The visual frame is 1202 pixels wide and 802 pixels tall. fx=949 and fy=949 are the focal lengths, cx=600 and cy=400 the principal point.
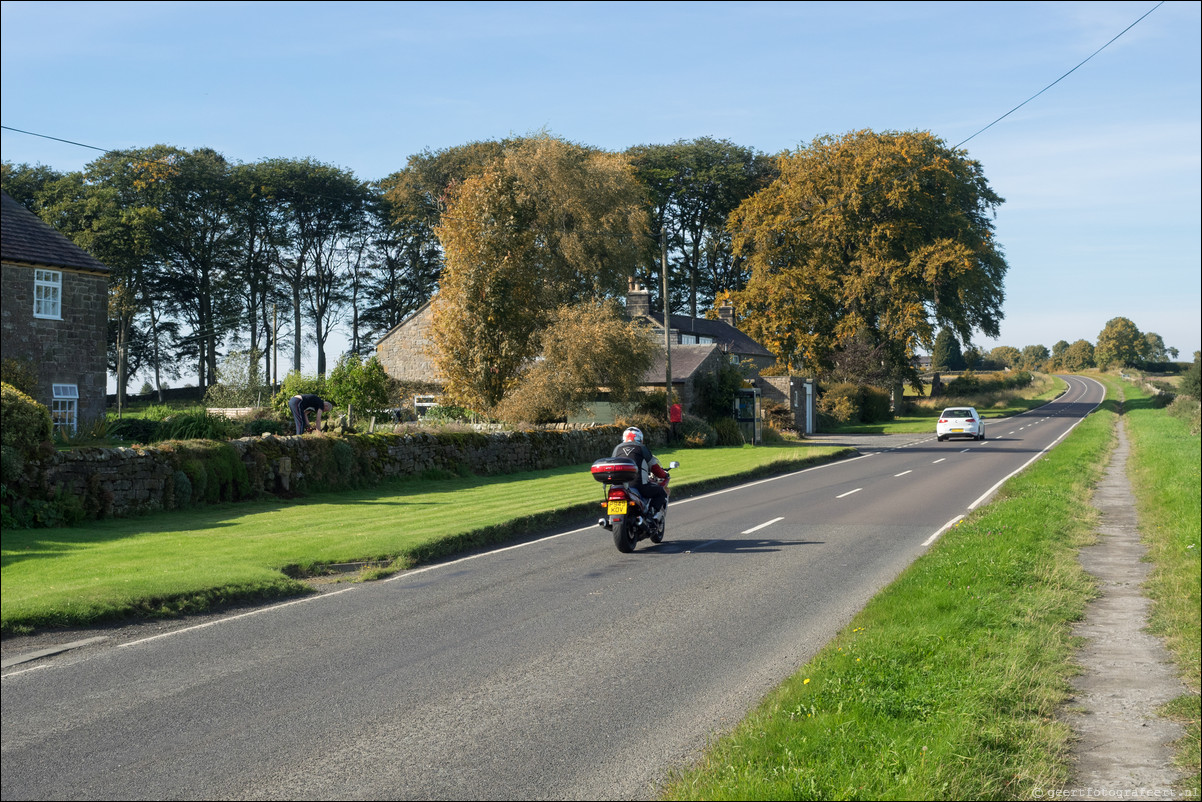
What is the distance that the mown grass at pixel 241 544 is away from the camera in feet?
28.5

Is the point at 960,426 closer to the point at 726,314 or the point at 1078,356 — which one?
the point at 726,314

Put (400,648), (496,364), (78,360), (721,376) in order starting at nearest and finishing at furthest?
(400,648) < (78,360) < (496,364) < (721,376)

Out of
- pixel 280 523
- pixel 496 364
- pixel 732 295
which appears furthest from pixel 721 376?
pixel 280 523

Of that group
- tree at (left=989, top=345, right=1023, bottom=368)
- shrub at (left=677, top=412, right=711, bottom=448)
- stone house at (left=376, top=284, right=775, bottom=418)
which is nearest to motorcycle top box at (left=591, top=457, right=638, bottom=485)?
stone house at (left=376, top=284, right=775, bottom=418)

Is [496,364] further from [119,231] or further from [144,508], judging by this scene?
[119,231]

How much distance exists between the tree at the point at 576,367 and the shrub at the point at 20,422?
20.1 m

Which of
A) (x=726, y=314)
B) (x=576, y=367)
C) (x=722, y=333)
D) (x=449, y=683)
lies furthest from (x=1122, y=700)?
(x=726, y=314)

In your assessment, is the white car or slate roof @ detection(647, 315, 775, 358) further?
slate roof @ detection(647, 315, 775, 358)

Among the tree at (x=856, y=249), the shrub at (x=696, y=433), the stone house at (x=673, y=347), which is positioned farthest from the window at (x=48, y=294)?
the tree at (x=856, y=249)

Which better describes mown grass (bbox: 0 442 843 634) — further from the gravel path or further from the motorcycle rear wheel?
the gravel path

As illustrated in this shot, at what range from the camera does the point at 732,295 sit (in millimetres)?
63781

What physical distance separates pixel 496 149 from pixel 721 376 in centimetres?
2701

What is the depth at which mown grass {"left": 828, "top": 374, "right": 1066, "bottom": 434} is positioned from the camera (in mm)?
55219

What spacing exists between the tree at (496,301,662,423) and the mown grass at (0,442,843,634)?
11383 millimetres
